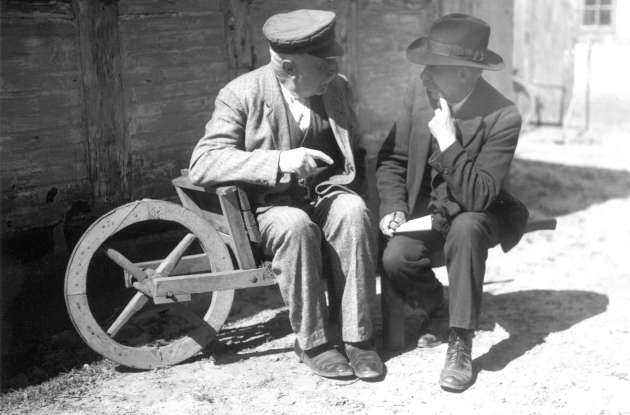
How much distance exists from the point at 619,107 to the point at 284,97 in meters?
11.3

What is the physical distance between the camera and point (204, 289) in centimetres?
407

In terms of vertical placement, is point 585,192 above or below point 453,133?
below

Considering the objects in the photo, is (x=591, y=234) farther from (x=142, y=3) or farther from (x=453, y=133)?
(x=142, y=3)

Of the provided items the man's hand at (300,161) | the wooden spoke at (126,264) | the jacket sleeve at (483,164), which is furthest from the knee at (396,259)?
the wooden spoke at (126,264)

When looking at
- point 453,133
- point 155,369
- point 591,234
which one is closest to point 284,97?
point 453,133

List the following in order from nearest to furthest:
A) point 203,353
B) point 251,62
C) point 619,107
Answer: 1. point 203,353
2. point 251,62
3. point 619,107

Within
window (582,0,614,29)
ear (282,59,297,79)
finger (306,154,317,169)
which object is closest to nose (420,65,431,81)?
ear (282,59,297,79)

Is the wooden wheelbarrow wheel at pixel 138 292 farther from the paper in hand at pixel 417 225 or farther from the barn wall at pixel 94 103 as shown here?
the paper in hand at pixel 417 225

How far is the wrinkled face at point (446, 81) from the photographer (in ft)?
13.7

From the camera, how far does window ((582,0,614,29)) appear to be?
624 inches

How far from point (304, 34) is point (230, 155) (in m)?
0.68

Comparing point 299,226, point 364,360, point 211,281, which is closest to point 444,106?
point 299,226

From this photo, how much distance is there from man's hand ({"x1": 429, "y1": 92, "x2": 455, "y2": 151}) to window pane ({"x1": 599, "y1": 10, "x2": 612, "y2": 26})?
13.2 m

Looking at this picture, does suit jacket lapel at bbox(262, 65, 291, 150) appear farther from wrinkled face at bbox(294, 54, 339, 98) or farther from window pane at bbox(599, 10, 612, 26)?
window pane at bbox(599, 10, 612, 26)
